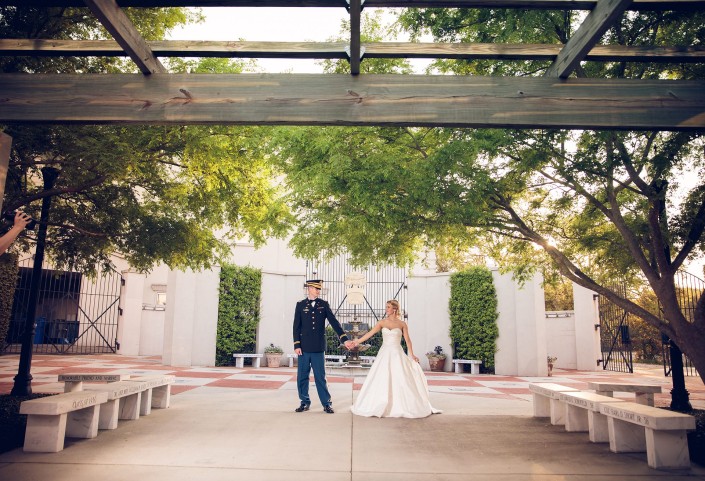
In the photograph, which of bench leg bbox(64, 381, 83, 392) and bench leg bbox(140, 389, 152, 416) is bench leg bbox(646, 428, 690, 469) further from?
bench leg bbox(64, 381, 83, 392)

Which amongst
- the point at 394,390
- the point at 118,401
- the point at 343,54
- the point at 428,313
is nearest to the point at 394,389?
the point at 394,390

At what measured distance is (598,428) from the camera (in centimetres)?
566

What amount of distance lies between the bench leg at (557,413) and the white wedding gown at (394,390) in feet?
5.58

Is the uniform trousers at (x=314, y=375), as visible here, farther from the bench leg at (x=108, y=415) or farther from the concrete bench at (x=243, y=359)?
the concrete bench at (x=243, y=359)

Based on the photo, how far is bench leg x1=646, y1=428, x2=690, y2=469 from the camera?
15.1 ft

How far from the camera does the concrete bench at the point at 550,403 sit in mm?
6637

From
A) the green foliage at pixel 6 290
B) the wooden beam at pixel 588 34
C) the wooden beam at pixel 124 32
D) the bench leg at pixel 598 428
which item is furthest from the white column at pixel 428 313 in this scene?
the wooden beam at pixel 124 32

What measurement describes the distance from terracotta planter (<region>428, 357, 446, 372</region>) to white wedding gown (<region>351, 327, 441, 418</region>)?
8787 millimetres

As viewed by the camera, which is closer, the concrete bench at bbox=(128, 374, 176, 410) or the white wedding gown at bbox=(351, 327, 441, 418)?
the concrete bench at bbox=(128, 374, 176, 410)

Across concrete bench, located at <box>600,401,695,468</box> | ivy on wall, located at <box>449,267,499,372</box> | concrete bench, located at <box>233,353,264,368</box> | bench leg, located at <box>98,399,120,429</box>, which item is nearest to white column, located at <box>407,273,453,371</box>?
ivy on wall, located at <box>449,267,499,372</box>

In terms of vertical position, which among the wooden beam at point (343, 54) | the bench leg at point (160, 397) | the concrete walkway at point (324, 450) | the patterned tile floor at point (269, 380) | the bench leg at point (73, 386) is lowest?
the patterned tile floor at point (269, 380)

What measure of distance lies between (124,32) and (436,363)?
1432 centimetres

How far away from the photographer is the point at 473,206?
679 cm

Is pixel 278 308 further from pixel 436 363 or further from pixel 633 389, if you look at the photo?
pixel 633 389
